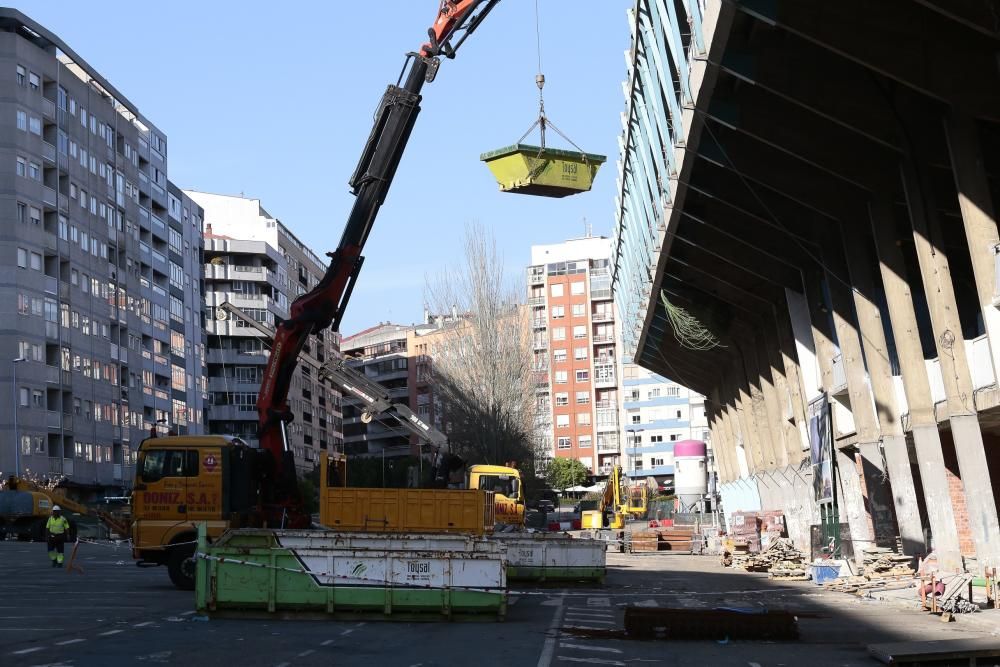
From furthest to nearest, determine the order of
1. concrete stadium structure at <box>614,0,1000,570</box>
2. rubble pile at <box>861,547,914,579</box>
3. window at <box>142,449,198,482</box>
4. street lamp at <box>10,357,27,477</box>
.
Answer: street lamp at <box>10,357,27,477</box>
rubble pile at <box>861,547,914,579</box>
window at <box>142,449,198,482</box>
concrete stadium structure at <box>614,0,1000,570</box>

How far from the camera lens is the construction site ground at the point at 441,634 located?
15.0 meters

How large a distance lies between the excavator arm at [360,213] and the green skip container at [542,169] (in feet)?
11.7

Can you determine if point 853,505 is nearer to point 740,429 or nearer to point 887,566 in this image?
point 887,566

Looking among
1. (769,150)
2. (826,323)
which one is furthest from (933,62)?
(826,323)

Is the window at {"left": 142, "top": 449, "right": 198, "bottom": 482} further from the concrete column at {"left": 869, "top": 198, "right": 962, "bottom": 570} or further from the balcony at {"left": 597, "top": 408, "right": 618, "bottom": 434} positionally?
the balcony at {"left": 597, "top": 408, "right": 618, "bottom": 434}

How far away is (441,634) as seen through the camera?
59.3 ft

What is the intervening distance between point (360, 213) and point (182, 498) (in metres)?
7.81

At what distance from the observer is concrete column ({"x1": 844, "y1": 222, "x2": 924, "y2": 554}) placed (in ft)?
90.0

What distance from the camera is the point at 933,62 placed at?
19547 millimetres

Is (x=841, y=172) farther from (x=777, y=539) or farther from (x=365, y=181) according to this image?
(x=777, y=539)

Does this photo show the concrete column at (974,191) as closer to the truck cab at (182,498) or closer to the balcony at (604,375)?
the truck cab at (182,498)

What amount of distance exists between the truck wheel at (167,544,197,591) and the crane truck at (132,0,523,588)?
20mm

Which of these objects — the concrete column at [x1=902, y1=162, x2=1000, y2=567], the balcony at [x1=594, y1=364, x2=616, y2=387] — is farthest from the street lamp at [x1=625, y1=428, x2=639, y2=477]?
the concrete column at [x1=902, y1=162, x2=1000, y2=567]

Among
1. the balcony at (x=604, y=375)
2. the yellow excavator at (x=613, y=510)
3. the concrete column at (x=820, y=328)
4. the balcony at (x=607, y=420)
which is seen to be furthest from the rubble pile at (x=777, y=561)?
the balcony at (x=604, y=375)
